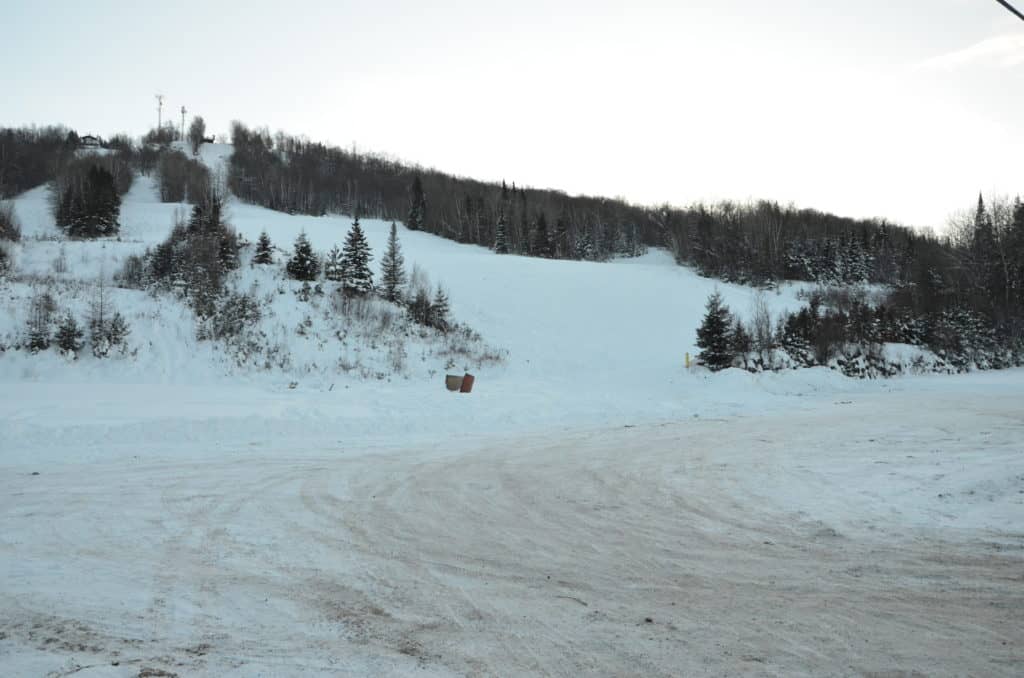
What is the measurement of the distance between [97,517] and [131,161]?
93472mm

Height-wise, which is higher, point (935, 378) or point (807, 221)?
point (807, 221)

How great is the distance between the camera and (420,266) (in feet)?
116

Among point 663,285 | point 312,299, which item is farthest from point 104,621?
point 663,285

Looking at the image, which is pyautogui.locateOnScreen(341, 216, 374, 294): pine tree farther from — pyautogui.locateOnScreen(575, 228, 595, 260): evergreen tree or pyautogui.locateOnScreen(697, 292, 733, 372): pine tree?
pyautogui.locateOnScreen(575, 228, 595, 260): evergreen tree

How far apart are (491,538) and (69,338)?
16.3 meters

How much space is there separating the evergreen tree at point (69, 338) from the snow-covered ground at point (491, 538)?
164cm

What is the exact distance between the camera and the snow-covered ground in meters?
3.24

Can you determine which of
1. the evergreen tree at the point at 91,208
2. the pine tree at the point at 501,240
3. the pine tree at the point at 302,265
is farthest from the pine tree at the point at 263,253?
the pine tree at the point at 501,240

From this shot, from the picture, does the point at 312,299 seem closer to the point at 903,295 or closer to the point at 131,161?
the point at 903,295

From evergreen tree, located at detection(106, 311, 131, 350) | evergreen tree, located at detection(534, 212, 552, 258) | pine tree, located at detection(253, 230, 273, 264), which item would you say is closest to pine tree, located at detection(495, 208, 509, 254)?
evergreen tree, located at detection(534, 212, 552, 258)

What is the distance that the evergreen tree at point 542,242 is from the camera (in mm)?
62625

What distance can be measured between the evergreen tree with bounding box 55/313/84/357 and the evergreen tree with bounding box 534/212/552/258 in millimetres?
49672

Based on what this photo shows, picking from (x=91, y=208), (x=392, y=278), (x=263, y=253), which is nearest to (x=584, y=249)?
(x=392, y=278)

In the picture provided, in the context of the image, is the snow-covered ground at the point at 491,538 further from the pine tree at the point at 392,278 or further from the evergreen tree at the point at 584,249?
the evergreen tree at the point at 584,249
